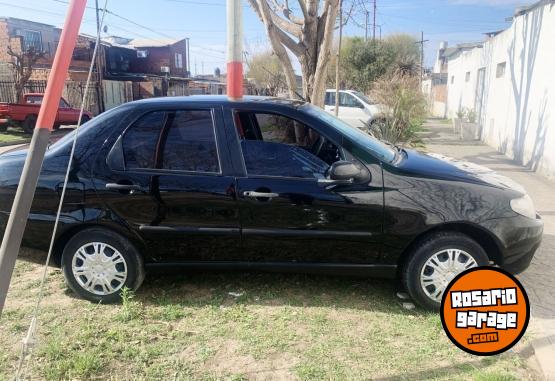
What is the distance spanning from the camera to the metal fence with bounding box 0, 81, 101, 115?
76.1 feet

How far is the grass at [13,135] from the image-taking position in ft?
52.3

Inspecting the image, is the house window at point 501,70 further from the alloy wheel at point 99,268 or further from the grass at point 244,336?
the alloy wheel at point 99,268

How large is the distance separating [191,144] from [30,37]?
35441 millimetres

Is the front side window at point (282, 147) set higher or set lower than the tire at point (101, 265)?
higher

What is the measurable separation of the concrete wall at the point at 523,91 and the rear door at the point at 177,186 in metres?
7.28

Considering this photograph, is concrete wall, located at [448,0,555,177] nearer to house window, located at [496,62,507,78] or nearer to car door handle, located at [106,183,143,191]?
house window, located at [496,62,507,78]

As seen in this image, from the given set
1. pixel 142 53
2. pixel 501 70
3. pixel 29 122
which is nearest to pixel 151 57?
pixel 142 53

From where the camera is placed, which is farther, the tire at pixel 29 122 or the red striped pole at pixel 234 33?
the tire at pixel 29 122

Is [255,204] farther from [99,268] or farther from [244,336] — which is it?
[99,268]

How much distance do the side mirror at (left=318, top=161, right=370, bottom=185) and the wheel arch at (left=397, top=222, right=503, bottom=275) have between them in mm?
640

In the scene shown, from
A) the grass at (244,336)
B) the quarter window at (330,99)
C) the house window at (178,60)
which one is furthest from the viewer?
the house window at (178,60)

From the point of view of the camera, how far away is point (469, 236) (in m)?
3.41

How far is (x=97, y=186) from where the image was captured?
11.3ft

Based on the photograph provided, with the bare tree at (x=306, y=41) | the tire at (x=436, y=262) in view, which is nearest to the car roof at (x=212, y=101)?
the tire at (x=436, y=262)
